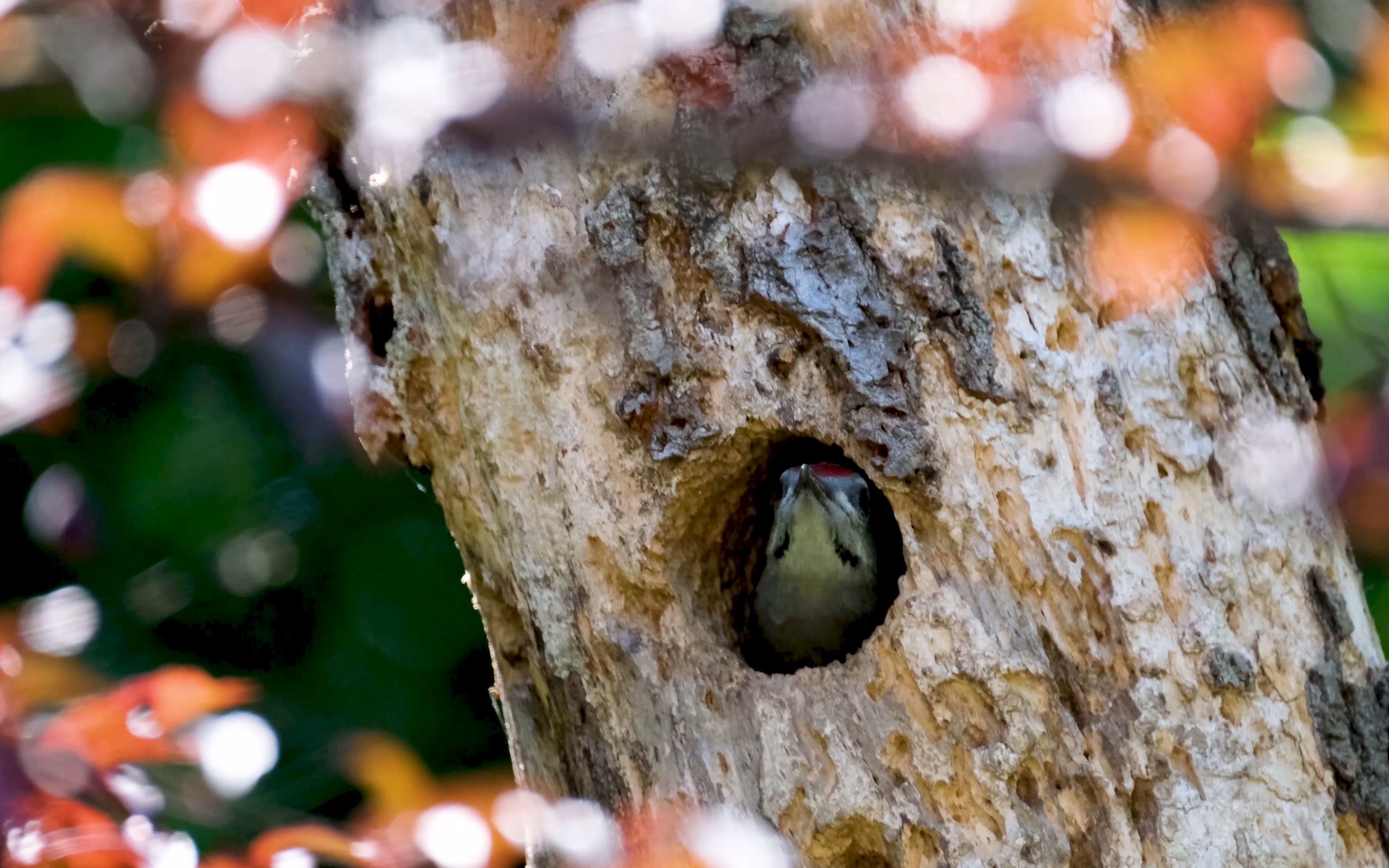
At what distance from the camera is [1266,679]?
2.24 meters

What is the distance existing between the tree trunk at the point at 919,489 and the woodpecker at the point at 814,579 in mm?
571

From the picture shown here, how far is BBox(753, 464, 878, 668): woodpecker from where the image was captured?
3.04 m

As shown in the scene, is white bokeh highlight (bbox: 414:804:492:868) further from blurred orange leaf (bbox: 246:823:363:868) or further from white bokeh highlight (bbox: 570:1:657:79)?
white bokeh highlight (bbox: 570:1:657:79)

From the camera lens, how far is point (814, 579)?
311cm

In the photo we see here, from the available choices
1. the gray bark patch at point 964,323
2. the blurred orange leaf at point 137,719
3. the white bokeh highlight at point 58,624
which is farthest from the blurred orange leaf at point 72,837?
the gray bark patch at point 964,323

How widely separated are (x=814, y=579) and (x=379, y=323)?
115 cm

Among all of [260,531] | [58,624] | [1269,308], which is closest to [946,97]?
[1269,308]

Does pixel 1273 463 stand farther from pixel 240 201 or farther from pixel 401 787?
pixel 401 787

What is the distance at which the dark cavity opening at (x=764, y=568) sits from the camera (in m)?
3.03

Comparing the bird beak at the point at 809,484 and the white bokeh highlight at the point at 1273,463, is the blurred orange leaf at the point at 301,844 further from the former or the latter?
the white bokeh highlight at the point at 1273,463

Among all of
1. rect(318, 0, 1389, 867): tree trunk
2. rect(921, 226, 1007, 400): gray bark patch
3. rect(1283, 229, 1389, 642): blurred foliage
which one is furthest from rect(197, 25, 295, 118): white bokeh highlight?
rect(1283, 229, 1389, 642): blurred foliage

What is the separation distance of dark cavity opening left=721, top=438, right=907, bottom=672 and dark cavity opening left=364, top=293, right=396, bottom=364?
0.83 metres

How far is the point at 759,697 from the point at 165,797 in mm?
1879

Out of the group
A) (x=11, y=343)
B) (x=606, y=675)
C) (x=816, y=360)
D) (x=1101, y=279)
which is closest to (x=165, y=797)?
(x=11, y=343)
